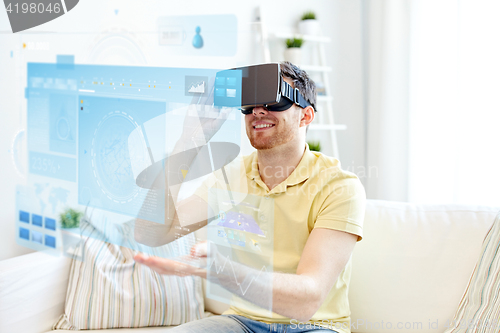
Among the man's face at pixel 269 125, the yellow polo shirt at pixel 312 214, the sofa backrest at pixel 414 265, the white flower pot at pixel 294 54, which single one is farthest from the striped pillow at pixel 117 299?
the white flower pot at pixel 294 54

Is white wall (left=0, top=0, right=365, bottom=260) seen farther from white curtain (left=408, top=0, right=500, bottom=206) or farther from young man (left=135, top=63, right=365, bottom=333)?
white curtain (left=408, top=0, right=500, bottom=206)

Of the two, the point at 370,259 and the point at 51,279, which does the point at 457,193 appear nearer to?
the point at 370,259

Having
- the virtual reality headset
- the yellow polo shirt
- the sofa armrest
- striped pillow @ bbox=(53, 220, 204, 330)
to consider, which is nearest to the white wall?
the virtual reality headset

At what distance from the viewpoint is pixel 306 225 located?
1.06 meters

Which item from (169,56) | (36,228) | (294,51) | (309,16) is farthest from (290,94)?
(309,16)

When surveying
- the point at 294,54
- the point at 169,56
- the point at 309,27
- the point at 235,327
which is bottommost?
the point at 235,327

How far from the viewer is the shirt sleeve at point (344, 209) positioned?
1016 millimetres

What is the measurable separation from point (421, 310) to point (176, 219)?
2.79 ft

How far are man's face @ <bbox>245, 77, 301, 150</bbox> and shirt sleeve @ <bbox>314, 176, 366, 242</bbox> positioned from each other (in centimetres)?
27

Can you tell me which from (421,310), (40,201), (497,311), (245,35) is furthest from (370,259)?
(40,201)

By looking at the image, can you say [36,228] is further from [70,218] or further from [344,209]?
[344,209]

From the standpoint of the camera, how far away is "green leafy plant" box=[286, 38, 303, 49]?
2.19 metres

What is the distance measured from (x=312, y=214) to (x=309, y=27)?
60.5 inches

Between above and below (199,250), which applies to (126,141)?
above
